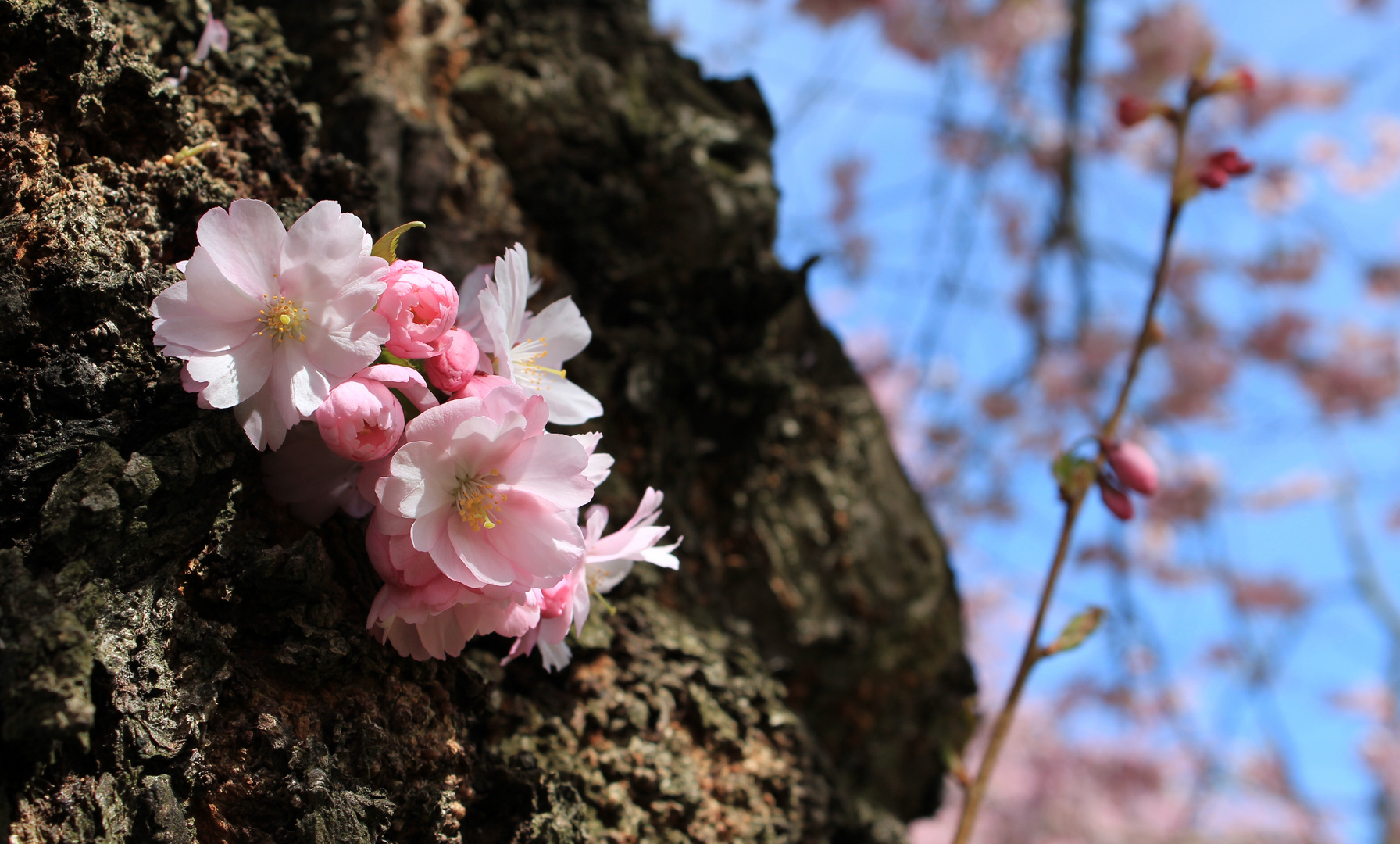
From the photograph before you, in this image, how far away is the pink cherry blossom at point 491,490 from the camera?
23.2 inches

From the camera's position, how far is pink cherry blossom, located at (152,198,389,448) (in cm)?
59

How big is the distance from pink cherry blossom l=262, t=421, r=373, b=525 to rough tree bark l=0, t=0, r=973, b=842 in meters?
0.03

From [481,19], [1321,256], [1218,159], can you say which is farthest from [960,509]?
[481,19]

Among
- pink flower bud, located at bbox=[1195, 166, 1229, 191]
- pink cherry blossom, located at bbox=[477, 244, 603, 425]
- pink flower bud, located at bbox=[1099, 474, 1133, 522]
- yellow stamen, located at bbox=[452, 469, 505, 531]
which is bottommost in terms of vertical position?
yellow stamen, located at bbox=[452, 469, 505, 531]

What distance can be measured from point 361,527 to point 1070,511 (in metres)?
0.86

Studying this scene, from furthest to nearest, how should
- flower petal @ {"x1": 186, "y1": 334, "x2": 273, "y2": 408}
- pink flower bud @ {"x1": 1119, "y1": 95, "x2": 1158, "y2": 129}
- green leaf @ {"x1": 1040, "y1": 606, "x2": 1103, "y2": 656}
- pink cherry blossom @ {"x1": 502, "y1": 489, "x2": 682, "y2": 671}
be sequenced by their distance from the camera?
pink flower bud @ {"x1": 1119, "y1": 95, "x2": 1158, "y2": 129} → green leaf @ {"x1": 1040, "y1": 606, "x2": 1103, "y2": 656} → pink cherry blossom @ {"x1": 502, "y1": 489, "x2": 682, "y2": 671} → flower petal @ {"x1": 186, "y1": 334, "x2": 273, "y2": 408}

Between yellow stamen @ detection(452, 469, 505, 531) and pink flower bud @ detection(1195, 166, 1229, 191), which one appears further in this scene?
pink flower bud @ detection(1195, 166, 1229, 191)

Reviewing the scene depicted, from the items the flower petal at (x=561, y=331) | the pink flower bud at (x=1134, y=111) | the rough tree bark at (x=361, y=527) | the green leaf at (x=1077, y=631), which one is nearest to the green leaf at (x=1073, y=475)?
the green leaf at (x=1077, y=631)

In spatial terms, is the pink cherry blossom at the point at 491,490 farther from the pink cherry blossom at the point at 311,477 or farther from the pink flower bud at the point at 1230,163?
the pink flower bud at the point at 1230,163

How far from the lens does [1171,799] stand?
7.61 m

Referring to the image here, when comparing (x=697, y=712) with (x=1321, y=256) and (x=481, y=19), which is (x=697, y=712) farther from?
(x=1321, y=256)

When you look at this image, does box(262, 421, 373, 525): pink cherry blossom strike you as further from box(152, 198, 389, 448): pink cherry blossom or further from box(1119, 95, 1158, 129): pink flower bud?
box(1119, 95, 1158, 129): pink flower bud

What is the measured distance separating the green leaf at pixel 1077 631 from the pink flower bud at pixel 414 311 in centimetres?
84

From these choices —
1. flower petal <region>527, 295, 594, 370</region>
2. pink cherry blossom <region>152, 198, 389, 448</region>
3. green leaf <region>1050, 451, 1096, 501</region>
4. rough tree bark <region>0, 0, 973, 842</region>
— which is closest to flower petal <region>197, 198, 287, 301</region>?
pink cherry blossom <region>152, 198, 389, 448</region>
